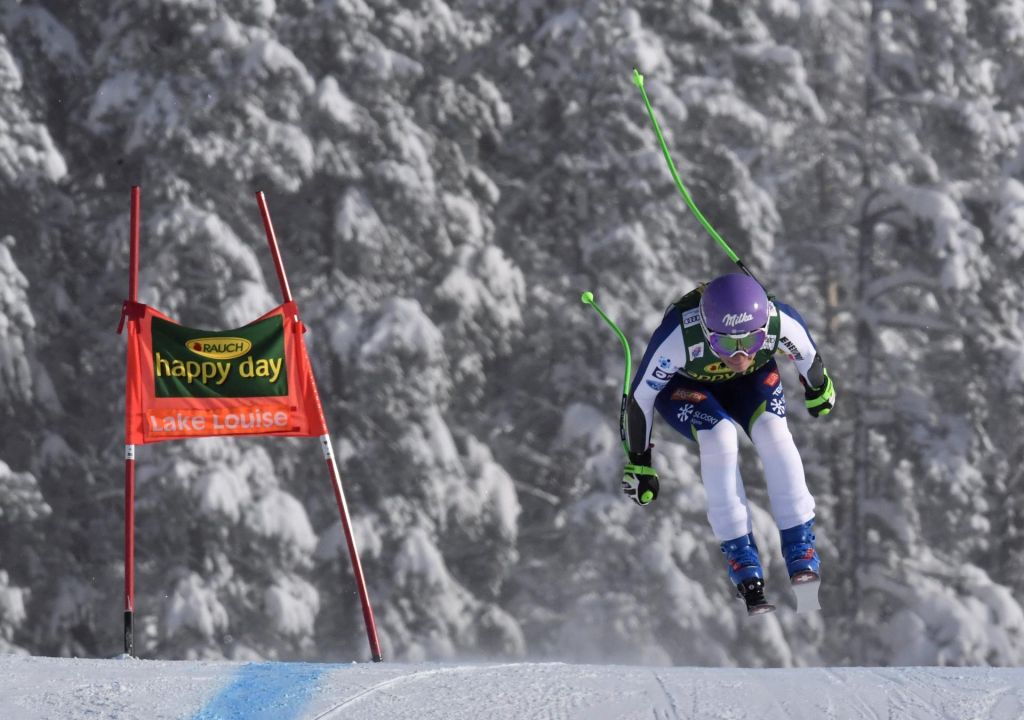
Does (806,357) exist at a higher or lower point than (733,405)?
higher

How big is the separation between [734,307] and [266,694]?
2641 mm

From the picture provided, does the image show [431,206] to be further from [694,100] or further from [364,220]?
[694,100]

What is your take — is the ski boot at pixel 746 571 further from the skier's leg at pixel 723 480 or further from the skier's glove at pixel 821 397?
the skier's glove at pixel 821 397

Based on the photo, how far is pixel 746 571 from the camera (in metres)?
7.24

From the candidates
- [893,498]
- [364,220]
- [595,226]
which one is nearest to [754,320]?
[364,220]

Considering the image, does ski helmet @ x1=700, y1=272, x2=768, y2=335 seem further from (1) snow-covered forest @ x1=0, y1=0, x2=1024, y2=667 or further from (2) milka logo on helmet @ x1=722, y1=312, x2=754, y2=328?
(1) snow-covered forest @ x1=0, y1=0, x2=1024, y2=667

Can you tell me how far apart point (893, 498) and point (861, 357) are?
1907 mm

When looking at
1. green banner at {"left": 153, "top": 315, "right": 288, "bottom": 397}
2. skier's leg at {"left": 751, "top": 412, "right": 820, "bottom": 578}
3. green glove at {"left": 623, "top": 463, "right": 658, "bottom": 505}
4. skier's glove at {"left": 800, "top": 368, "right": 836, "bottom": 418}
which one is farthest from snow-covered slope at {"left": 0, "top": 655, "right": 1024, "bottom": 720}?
green banner at {"left": 153, "top": 315, "right": 288, "bottom": 397}

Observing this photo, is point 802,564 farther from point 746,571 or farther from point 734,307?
point 734,307

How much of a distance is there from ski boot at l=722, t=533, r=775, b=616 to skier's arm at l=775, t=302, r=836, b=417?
2.38 feet

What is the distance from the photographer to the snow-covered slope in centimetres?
663

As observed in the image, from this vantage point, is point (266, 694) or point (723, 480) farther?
point (723, 480)

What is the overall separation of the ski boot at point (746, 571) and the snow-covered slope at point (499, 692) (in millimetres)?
386

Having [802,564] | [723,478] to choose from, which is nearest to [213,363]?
[723,478]
